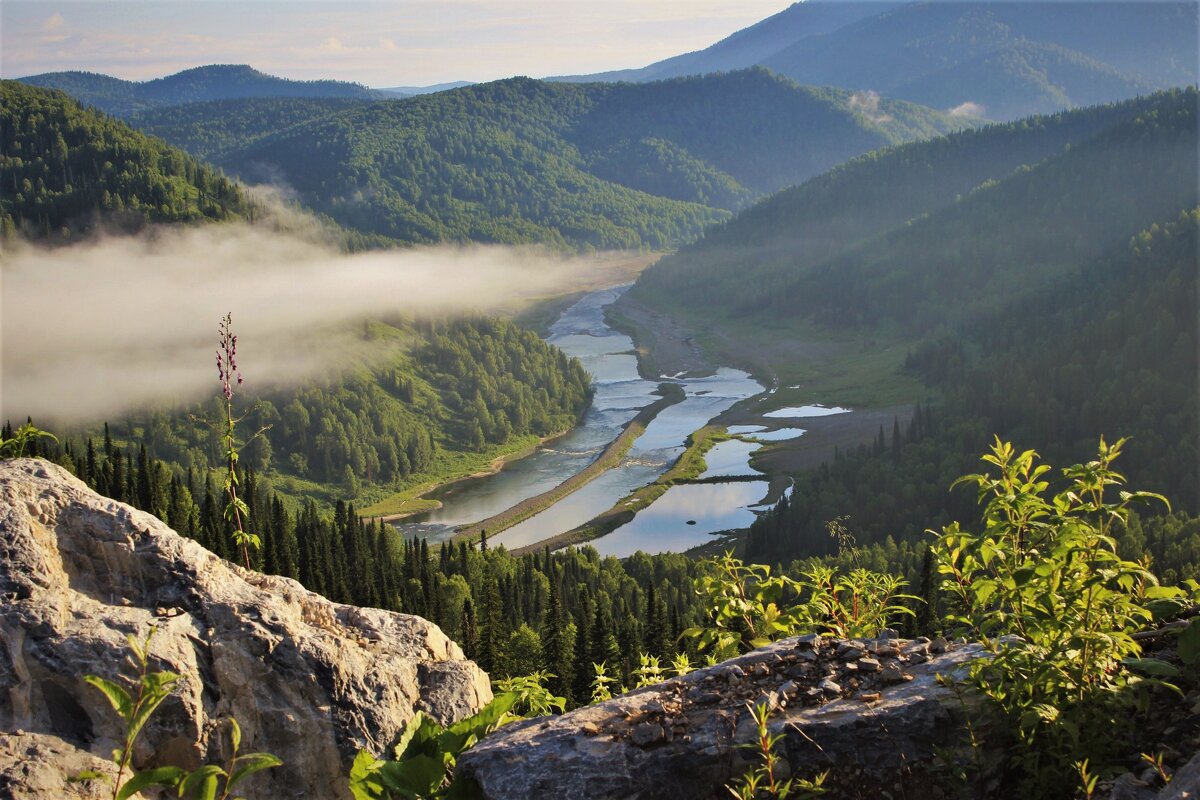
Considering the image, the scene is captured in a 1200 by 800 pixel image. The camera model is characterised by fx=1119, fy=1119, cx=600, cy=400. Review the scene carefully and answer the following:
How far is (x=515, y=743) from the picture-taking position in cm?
1030

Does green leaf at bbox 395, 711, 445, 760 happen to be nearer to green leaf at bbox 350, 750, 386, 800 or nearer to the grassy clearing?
green leaf at bbox 350, 750, 386, 800

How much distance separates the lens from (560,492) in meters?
154

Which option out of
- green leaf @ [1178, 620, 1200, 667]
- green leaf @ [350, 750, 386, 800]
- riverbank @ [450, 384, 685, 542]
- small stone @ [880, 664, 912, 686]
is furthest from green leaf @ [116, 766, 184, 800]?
riverbank @ [450, 384, 685, 542]

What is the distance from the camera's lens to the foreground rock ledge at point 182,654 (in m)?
11.7

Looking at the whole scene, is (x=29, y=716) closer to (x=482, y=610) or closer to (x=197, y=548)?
(x=197, y=548)

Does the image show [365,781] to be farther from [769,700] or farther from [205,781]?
[769,700]

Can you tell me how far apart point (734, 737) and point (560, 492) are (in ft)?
475

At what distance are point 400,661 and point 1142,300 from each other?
184 meters

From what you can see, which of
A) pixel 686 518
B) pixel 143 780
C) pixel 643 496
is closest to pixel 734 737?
pixel 143 780

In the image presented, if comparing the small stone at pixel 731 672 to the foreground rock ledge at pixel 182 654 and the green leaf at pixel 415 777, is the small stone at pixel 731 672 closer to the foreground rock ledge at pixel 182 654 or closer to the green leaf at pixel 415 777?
the green leaf at pixel 415 777

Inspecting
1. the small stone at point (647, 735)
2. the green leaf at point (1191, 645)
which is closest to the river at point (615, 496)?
the small stone at point (647, 735)

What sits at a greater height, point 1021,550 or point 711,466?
point 1021,550

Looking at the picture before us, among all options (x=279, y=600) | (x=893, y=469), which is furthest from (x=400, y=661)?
(x=893, y=469)

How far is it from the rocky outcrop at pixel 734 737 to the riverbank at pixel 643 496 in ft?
356
